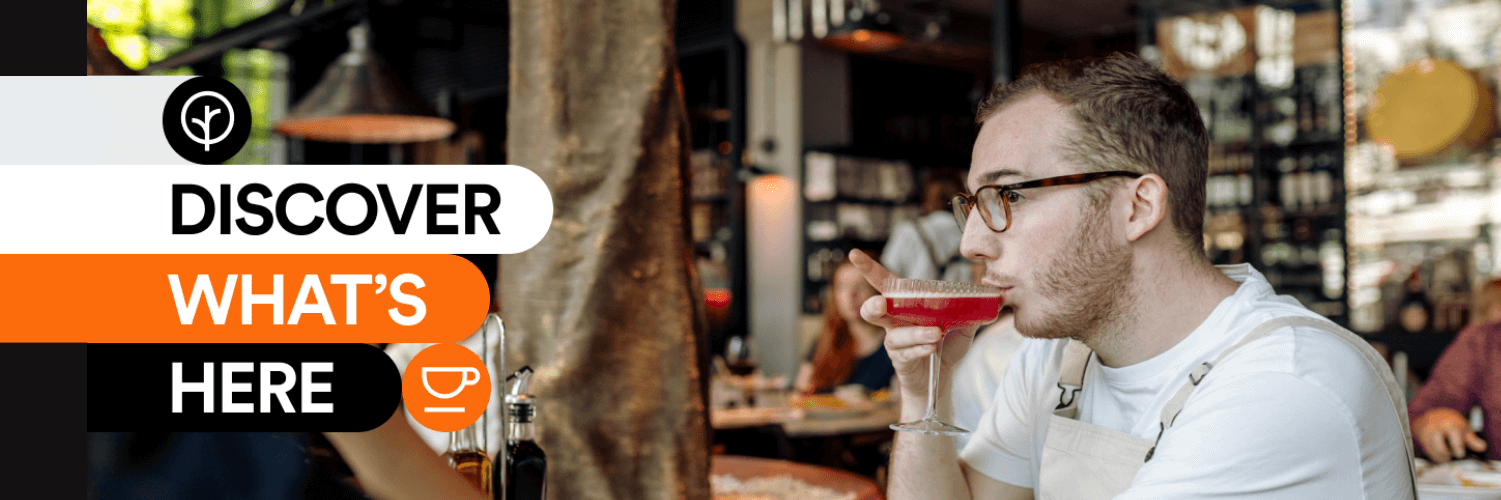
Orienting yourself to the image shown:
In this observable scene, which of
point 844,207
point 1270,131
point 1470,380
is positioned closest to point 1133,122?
point 1470,380

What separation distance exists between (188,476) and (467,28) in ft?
31.6

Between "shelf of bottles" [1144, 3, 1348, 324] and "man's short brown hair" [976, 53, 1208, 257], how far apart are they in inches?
219

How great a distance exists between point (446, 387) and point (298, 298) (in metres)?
0.33

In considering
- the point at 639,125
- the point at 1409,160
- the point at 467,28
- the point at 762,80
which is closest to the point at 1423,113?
the point at 1409,160

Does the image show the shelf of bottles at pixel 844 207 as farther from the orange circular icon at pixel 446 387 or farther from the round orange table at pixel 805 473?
the orange circular icon at pixel 446 387

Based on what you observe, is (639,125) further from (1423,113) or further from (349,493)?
(1423,113)

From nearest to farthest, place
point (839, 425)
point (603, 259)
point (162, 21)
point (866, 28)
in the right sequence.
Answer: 1. point (603, 259)
2. point (839, 425)
3. point (866, 28)
4. point (162, 21)

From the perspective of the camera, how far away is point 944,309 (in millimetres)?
1490

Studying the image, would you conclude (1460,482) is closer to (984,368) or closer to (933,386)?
(984,368)

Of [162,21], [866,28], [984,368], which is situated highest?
[162,21]

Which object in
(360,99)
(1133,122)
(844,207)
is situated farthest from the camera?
(844,207)

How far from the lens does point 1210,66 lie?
22.4ft

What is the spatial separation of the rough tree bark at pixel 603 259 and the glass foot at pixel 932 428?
383 mm

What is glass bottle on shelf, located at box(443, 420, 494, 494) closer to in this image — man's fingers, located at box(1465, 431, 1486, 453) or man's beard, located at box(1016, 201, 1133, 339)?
man's beard, located at box(1016, 201, 1133, 339)
